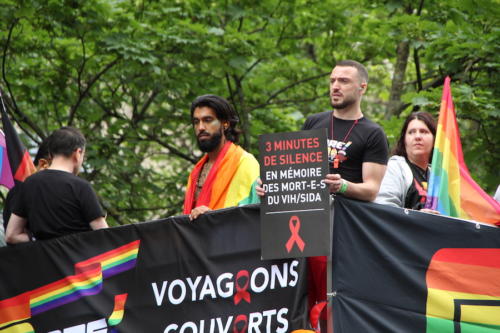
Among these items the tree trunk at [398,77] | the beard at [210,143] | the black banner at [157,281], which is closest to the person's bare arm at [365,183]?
the black banner at [157,281]

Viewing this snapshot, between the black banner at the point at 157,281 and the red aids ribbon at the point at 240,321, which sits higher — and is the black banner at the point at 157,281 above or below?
above

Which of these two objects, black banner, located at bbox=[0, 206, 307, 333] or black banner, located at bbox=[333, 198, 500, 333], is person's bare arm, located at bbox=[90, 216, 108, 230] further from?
black banner, located at bbox=[333, 198, 500, 333]

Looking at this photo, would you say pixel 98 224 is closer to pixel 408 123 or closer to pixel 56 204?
pixel 56 204

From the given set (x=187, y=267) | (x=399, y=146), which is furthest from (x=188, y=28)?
(x=187, y=267)

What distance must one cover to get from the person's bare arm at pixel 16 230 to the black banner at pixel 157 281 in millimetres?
64

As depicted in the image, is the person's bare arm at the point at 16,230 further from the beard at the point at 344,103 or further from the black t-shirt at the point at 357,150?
the beard at the point at 344,103

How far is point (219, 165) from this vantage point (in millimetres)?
6699

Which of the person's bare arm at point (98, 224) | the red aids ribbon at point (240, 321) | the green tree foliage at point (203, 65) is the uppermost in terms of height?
the green tree foliage at point (203, 65)

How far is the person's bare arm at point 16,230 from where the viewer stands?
6.65 meters

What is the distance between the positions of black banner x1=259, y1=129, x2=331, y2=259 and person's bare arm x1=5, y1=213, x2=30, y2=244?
78.8 inches

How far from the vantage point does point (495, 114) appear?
9.60 meters

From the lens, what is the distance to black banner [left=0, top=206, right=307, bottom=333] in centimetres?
602

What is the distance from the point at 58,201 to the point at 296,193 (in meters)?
1.84

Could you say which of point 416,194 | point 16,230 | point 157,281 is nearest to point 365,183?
point 416,194
